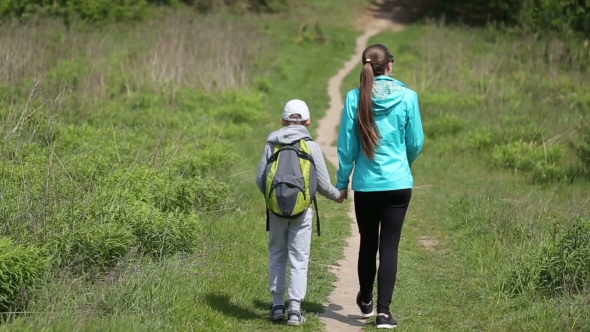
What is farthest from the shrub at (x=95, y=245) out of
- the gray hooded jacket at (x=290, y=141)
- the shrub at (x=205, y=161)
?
the shrub at (x=205, y=161)

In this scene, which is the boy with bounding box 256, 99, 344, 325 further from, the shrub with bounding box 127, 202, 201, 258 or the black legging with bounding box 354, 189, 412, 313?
the shrub with bounding box 127, 202, 201, 258

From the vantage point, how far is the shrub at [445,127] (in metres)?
16.7

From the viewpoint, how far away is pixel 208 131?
47.9ft

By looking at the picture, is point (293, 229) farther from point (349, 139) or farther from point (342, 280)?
point (342, 280)

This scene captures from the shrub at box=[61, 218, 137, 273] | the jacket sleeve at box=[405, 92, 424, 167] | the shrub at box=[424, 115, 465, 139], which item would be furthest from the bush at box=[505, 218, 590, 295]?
the shrub at box=[424, 115, 465, 139]

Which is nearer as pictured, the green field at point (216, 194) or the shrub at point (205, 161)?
the green field at point (216, 194)

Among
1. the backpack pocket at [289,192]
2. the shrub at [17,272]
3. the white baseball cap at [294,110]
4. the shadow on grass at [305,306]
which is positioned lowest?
the shadow on grass at [305,306]

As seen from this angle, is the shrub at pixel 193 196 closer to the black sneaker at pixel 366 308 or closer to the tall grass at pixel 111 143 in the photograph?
the tall grass at pixel 111 143

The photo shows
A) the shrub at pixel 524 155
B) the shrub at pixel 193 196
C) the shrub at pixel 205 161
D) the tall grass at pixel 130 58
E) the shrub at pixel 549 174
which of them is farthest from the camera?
the tall grass at pixel 130 58

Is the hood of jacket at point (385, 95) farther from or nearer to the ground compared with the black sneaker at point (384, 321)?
farther from the ground

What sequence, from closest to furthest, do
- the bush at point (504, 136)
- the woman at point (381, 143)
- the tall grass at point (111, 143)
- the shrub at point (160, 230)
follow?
the woman at point (381, 143) < the tall grass at point (111, 143) < the shrub at point (160, 230) < the bush at point (504, 136)

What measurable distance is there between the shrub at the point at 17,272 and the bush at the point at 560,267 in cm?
384

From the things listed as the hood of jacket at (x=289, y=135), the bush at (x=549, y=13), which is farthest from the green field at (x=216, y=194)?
the bush at (x=549, y=13)

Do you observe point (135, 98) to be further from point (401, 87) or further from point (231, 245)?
point (401, 87)
